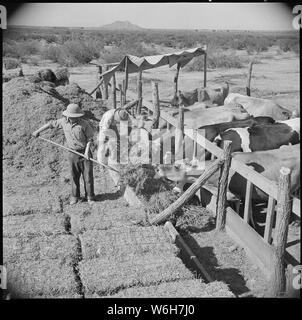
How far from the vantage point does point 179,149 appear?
844 centimetres

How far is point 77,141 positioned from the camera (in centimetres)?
688

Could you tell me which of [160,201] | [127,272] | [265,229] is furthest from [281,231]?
[160,201]

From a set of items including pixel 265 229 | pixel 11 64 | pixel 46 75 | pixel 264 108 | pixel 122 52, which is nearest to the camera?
pixel 265 229

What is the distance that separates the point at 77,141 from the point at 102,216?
1287mm

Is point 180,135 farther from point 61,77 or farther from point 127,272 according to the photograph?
point 61,77

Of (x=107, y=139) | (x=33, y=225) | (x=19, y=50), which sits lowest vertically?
(x=33, y=225)

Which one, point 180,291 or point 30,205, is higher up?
point 30,205

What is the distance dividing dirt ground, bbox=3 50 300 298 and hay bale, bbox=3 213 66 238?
0.01 m

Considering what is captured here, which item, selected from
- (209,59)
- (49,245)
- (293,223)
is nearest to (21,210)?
(49,245)

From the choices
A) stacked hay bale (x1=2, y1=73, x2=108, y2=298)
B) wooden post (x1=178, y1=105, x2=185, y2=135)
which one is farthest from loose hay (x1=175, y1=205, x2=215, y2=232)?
wooden post (x1=178, y1=105, x2=185, y2=135)

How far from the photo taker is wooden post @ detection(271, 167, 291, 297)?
15.0ft

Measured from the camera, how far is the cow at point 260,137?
885 centimetres

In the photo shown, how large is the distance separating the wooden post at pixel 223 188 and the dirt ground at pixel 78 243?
23 cm

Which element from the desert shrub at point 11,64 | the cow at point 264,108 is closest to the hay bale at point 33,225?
the cow at point 264,108
